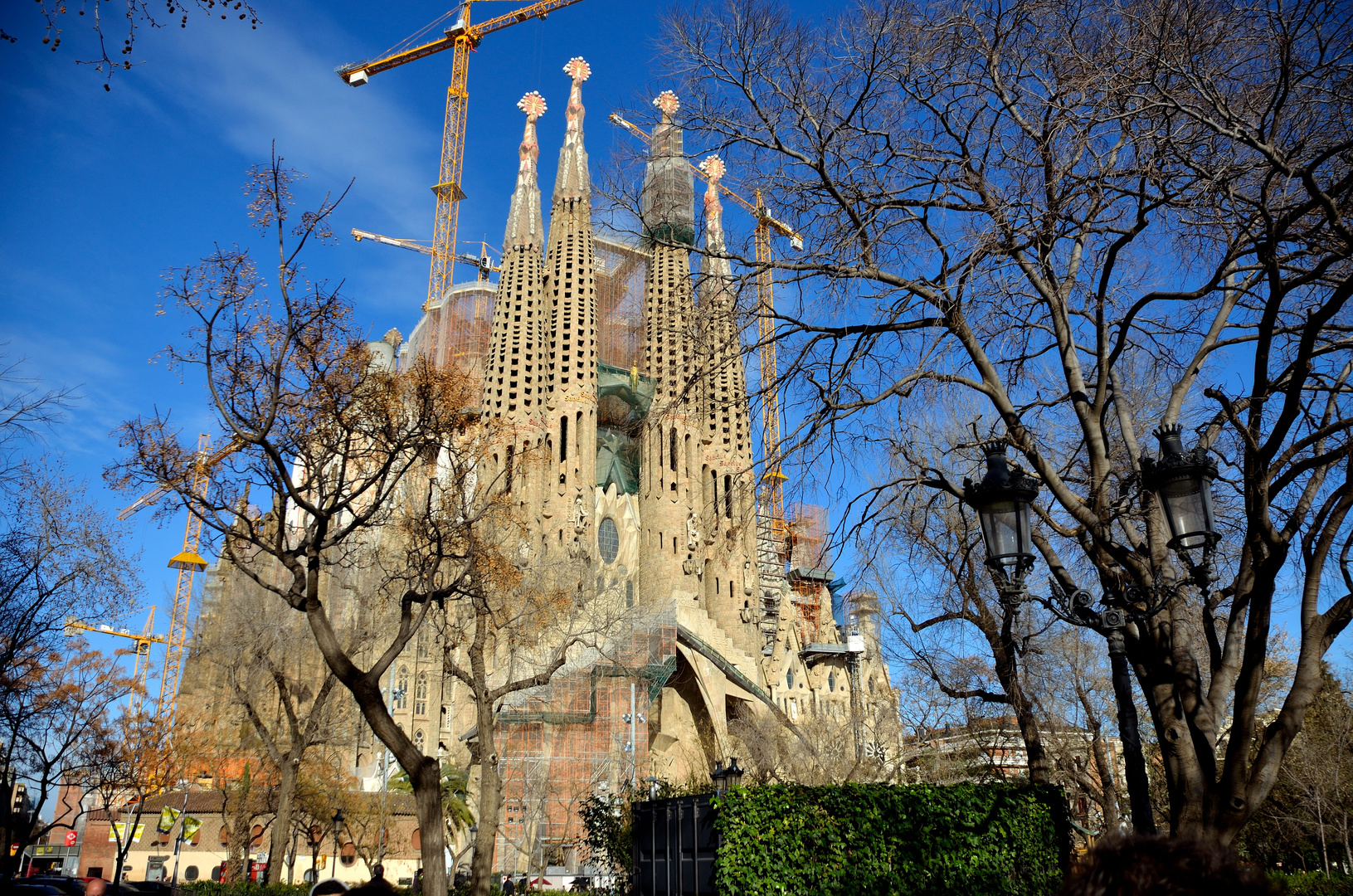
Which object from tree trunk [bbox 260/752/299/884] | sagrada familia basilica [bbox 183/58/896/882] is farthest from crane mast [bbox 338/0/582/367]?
tree trunk [bbox 260/752/299/884]

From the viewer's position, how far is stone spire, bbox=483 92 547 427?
47.5 metres

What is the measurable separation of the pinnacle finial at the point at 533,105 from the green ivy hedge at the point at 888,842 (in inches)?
2083

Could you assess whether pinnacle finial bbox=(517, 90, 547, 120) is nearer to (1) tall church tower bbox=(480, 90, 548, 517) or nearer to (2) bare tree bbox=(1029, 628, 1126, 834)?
(1) tall church tower bbox=(480, 90, 548, 517)

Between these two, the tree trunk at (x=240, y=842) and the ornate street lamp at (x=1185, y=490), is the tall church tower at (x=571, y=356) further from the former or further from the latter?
the ornate street lamp at (x=1185, y=490)

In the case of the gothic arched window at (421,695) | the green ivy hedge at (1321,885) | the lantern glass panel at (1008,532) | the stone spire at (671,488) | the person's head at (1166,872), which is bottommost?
the green ivy hedge at (1321,885)

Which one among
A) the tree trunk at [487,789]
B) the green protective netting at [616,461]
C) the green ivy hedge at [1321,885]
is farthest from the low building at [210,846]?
the green ivy hedge at [1321,885]

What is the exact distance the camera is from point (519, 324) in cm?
4938

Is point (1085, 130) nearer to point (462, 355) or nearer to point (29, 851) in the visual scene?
point (462, 355)

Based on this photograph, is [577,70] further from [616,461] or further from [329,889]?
[329,889]

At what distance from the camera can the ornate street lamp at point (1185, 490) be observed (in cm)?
582

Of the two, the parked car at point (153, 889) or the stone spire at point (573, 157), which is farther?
the stone spire at point (573, 157)

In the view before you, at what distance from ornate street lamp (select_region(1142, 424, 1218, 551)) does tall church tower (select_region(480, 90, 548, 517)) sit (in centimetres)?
3813

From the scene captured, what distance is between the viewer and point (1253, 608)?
604 centimetres

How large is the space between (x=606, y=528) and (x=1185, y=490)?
147ft
